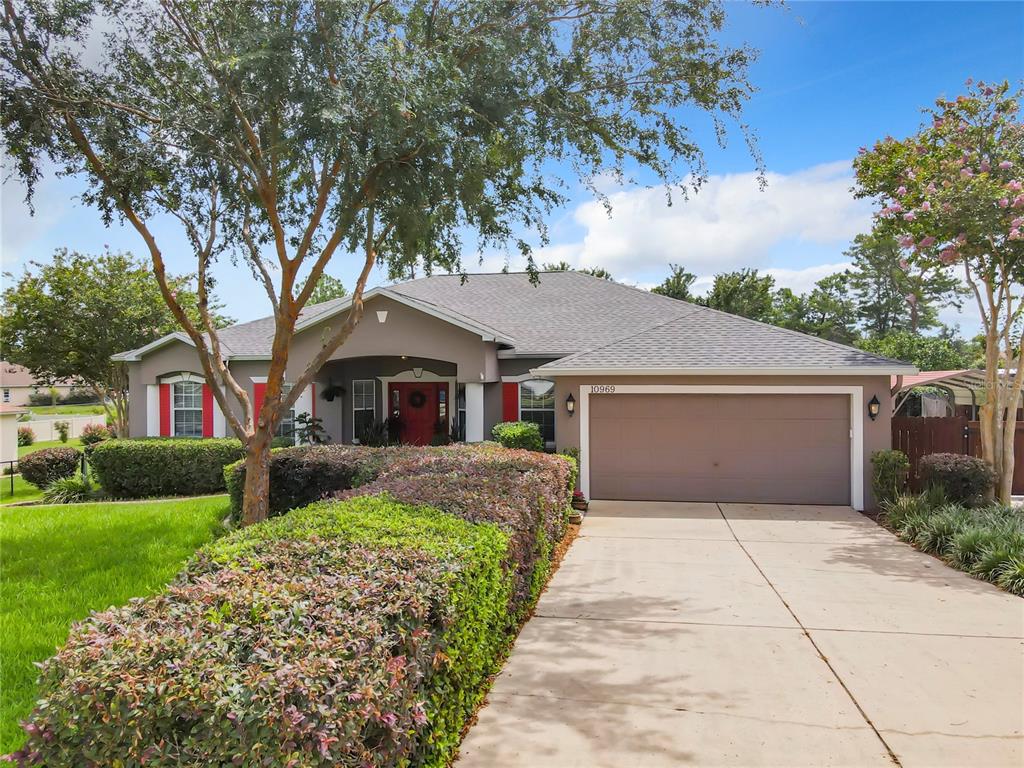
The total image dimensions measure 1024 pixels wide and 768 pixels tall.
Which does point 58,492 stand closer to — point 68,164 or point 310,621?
point 68,164

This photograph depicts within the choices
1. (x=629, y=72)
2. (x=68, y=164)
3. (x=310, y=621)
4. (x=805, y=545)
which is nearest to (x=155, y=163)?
(x=68, y=164)

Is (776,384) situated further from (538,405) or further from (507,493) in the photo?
(507,493)

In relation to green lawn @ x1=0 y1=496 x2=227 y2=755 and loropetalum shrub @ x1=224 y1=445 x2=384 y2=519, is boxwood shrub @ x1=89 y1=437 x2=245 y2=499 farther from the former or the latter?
loropetalum shrub @ x1=224 y1=445 x2=384 y2=519

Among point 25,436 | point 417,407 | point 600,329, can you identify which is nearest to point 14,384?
point 25,436

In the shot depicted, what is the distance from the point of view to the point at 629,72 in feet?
25.5

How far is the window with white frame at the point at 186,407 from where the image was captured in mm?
16938

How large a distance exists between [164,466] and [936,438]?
49.3ft

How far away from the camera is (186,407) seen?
16969 mm

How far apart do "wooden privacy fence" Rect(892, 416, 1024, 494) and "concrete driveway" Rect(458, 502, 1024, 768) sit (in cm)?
474

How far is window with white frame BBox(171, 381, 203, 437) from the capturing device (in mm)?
16938

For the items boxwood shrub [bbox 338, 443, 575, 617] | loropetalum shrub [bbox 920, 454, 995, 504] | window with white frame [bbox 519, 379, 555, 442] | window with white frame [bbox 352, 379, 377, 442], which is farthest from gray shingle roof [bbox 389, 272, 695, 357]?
loropetalum shrub [bbox 920, 454, 995, 504]

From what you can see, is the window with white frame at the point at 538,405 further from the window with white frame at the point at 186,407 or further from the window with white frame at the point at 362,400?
the window with white frame at the point at 186,407

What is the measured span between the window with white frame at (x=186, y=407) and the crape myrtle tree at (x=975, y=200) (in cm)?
1558

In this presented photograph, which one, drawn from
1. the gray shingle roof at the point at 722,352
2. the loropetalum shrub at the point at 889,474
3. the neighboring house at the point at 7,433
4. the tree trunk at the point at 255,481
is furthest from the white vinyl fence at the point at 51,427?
the loropetalum shrub at the point at 889,474
